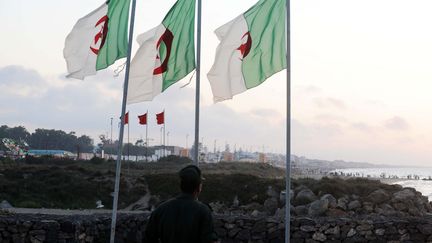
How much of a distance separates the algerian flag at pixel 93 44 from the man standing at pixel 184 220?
347 inches

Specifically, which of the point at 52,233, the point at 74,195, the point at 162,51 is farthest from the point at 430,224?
the point at 74,195

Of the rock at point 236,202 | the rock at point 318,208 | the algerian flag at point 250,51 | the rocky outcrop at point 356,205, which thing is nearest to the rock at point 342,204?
the rocky outcrop at point 356,205

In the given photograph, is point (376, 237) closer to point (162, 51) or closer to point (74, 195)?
point (162, 51)

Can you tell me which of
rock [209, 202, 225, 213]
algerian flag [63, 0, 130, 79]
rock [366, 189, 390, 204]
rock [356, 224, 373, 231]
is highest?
algerian flag [63, 0, 130, 79]

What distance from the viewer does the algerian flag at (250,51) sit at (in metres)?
11.9

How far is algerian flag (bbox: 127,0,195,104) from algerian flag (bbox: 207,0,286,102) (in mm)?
790

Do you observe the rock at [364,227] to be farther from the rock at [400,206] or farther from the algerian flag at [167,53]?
the rock at [400,206]

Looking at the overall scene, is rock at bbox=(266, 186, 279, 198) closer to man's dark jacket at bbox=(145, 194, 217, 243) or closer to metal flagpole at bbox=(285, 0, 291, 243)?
metal flagpole at bbox=(285, 0, 291, 243)

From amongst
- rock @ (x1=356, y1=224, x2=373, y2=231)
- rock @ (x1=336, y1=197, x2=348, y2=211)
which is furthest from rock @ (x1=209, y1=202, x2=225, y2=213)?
rock @ (x1=356, y1=224, x2=373, y2=231)

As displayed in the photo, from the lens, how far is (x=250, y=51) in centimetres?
1193

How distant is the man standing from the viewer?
15.4ft

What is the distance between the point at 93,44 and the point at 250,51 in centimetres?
372

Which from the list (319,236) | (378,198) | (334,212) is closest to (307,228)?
(319,236)

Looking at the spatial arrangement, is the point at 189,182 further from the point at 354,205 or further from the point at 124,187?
the point at 124,187
